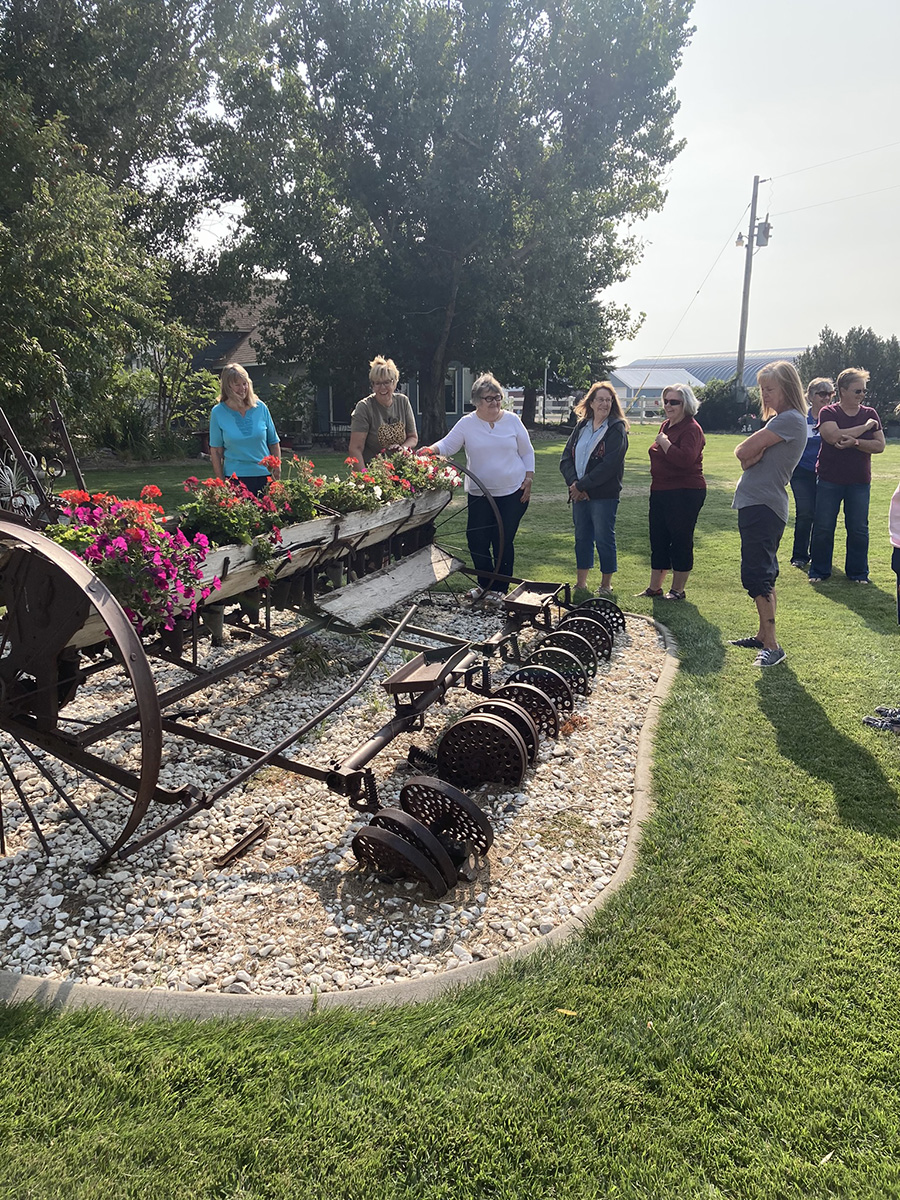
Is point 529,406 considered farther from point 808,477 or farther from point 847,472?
point 847,472

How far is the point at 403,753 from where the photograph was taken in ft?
15.1

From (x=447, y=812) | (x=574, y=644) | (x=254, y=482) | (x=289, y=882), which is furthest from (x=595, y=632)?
(x=289, y=882)

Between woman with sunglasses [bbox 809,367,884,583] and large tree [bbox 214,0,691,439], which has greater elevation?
large tree [bbox 214,0,691,439]

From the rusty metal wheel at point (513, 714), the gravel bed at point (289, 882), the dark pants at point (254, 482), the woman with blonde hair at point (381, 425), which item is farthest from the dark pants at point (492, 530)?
the rusty metal wheel at point (513, 714)

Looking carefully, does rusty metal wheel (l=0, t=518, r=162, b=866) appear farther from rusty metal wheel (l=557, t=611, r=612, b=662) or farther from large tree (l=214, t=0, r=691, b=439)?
large tree (l=214, t=0, r=691, b=439)

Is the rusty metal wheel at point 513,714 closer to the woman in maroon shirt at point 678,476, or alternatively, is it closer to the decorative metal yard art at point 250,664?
the decorative metal yard art at point 250,664

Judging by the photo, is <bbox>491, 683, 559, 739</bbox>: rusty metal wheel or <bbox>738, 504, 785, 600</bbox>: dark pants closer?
<bbox>491, 683, 559, 739</bbox>: rusty metal wheel

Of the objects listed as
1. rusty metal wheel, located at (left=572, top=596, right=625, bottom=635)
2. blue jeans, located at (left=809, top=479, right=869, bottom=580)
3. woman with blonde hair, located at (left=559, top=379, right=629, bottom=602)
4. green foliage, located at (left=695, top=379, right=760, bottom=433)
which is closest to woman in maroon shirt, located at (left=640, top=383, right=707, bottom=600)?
woman with blonde hair, located at (left=559, top=379, right=629, bottom=602)

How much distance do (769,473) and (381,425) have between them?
3.24 meters

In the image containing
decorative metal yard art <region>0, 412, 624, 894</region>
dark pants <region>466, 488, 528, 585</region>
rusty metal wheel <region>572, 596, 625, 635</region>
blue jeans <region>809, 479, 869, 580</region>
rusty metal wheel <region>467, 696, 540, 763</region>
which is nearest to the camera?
decorative metal yard art <region>0, 412, 624, 894</region>

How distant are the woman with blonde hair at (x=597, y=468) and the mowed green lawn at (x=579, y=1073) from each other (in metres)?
4.28

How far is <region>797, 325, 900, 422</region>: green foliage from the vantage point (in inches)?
1401

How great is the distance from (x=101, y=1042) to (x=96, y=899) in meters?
0.84

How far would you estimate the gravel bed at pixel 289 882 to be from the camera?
2.88m
